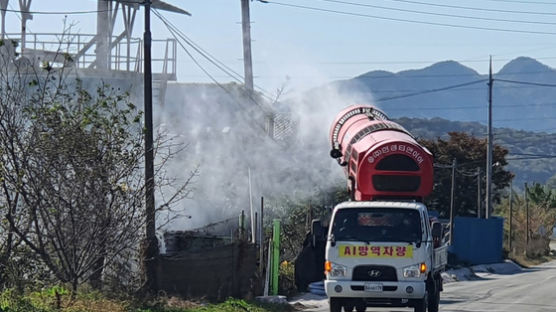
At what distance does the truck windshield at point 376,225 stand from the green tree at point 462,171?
36.3m

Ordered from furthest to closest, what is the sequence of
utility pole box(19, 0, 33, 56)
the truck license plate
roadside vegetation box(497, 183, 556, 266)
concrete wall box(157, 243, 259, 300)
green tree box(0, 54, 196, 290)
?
roadside vegetation box(497, 183, 556, 266) < utility pole box(19, 0, 33, 56) < concrete wall box(157, 243, 259, 300) < the truck license plate < green tree box(0, 54, 196, 290)

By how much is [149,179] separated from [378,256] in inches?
188

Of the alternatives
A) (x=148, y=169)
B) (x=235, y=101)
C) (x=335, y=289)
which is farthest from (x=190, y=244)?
(x=235, y=101)

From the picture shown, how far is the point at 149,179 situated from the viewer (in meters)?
19.5

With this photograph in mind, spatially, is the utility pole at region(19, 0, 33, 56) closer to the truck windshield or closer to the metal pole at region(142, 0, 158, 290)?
the metal pole at region(142, 0, 158, 290)

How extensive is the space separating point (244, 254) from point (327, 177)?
14.9 metres

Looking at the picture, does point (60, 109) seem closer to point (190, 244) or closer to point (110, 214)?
point (110, 214)

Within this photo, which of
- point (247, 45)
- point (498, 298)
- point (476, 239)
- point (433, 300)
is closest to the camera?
point (433, 300)

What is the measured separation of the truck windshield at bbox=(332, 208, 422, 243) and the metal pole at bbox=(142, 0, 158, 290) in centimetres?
373

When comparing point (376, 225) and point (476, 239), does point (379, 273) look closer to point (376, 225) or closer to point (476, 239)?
point (376, 225)

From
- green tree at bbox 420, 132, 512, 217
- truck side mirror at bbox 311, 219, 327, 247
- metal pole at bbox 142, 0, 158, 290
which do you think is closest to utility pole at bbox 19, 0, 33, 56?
metal pole at bbox 142, 0, 158, 290

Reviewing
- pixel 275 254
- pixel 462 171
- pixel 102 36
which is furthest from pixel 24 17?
pixel 462 171

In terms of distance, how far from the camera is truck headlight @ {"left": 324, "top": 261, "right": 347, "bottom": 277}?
742 inches

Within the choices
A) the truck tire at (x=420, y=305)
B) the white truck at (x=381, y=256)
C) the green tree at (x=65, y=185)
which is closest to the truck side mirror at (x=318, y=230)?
the white truck at (x=381, y=256)
